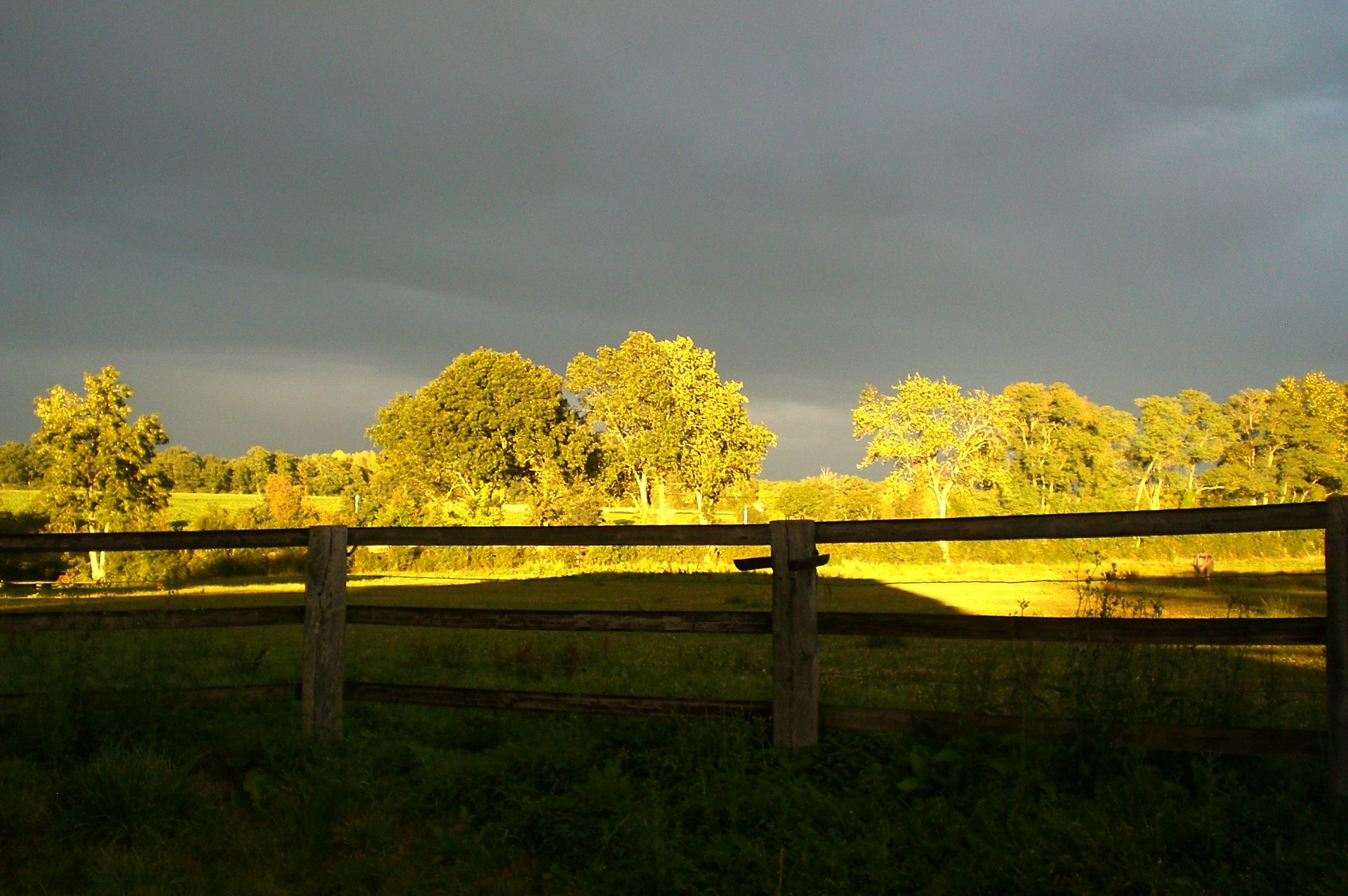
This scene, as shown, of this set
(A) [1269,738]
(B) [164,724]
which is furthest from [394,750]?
(A) [1269,738]

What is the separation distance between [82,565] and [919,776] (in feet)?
171

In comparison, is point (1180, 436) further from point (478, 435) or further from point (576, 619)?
point (576, 619)

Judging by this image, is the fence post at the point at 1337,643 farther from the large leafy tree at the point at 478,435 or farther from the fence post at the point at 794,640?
the large leafy tree at the point at 478,435

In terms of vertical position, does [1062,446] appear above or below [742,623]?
above

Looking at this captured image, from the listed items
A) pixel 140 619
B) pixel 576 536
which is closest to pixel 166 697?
pixel 140 619

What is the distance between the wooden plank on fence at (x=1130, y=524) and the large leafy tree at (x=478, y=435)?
5683 cm

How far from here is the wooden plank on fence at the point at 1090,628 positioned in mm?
4965

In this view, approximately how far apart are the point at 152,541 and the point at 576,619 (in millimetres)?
3531

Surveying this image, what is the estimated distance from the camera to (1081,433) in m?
74.3

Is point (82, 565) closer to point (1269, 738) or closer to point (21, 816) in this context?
point (21, 816)

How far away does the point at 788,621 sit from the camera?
18.8 feet

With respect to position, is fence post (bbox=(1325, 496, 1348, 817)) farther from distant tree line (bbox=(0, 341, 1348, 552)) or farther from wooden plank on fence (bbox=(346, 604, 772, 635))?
distant tree line (bbox=(0, 341, 1348, 552))

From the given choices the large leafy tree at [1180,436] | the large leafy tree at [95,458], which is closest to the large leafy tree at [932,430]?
the large leafy tree at [1180,436]

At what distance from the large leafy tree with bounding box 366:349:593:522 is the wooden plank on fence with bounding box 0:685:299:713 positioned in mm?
54998
